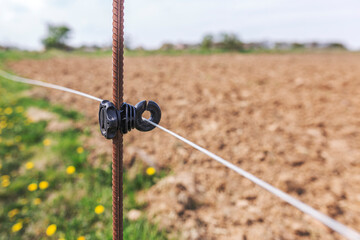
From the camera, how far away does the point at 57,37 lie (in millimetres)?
27609

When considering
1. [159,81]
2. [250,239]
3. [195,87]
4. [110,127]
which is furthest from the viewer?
[159,81]

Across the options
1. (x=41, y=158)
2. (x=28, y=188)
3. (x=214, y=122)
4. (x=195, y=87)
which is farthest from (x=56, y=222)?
(x=195, y=87)

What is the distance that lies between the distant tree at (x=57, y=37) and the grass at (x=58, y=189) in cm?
2806

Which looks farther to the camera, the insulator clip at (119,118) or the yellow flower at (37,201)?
the yellow flower at (37,201)

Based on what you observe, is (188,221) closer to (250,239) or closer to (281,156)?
(250,239)

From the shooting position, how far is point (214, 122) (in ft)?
9.87

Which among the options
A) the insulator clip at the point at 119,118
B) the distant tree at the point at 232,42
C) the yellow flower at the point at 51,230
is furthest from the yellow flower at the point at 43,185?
the distant tree at the point at 232,42

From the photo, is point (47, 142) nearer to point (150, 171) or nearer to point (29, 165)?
point (29, 165)

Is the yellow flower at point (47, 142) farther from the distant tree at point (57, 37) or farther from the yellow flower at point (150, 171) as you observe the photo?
the distant tree at point (57, 37)

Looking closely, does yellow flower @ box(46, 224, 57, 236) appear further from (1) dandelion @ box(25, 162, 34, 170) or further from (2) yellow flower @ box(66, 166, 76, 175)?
(1) dandelion @ box(25, 162, 34, 170)

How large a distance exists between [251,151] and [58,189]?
6.41 feet

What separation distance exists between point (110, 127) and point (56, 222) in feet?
5.03

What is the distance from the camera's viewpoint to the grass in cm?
181

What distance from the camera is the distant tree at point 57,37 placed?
27.0 m
